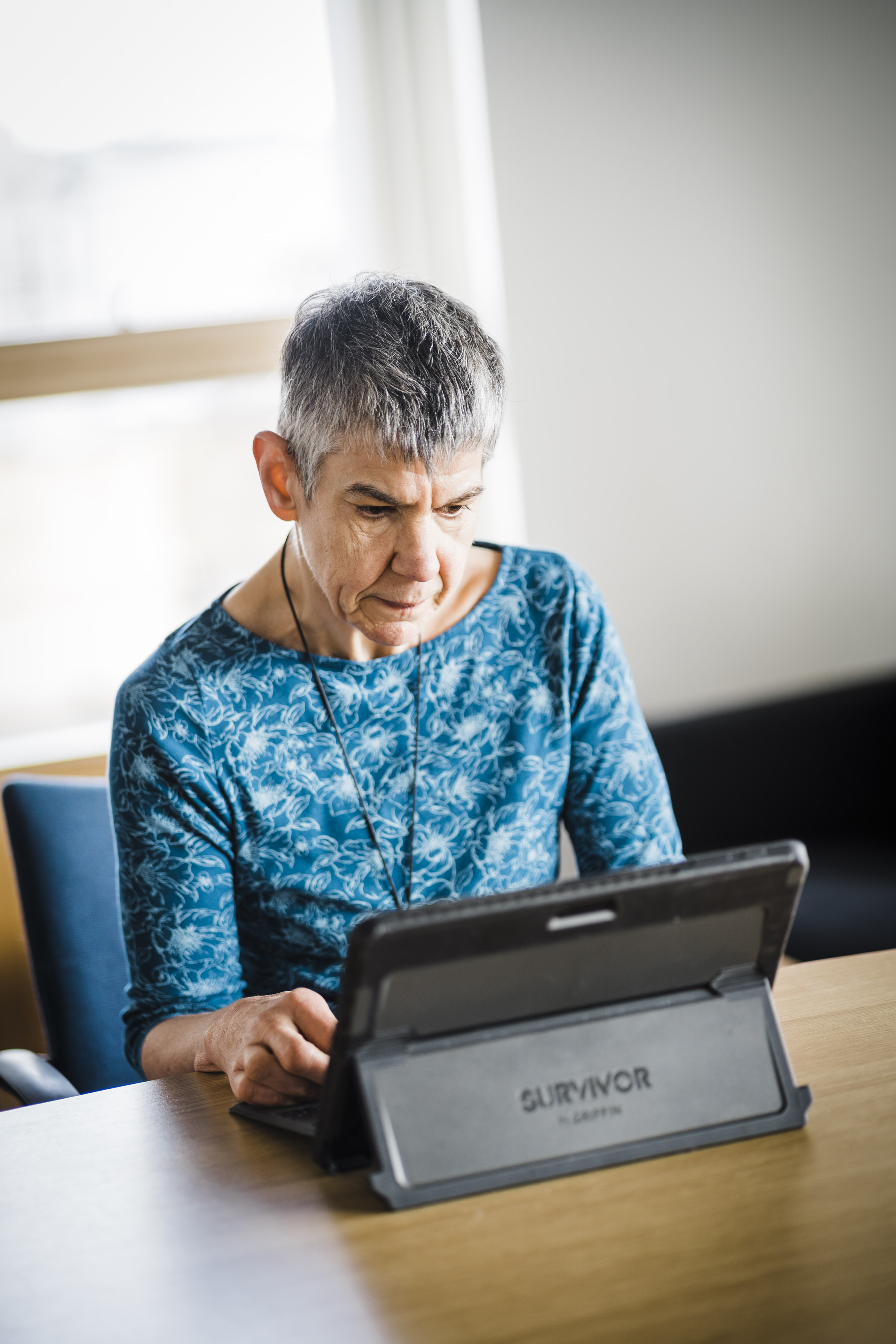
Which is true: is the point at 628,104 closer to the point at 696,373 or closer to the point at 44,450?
the point at 696,373

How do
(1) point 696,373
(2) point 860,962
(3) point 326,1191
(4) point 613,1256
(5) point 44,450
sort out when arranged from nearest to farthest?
(4) point 613,1256, (3) point 326,1191, (2) point 860,962, (5) point 44,450, (1) point 696,373

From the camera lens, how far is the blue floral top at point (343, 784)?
1184 millimetres

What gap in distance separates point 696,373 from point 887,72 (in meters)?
0.84

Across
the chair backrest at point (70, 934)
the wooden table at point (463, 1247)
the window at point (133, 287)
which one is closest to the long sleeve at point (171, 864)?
the wooden table at point (463, 1247)

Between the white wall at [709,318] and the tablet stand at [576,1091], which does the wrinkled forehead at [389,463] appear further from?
the white wall at [709,318]

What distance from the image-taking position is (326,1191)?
796mm

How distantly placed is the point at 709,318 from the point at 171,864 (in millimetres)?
2015

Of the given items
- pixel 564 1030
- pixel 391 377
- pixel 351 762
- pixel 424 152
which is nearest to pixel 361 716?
pixel 351 762

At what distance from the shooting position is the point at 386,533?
3.90ft

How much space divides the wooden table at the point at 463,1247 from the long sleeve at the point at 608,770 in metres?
0.44

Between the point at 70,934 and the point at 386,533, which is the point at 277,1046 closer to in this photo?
the point at 386,533

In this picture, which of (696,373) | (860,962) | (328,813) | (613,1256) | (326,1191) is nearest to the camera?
(613,1256)

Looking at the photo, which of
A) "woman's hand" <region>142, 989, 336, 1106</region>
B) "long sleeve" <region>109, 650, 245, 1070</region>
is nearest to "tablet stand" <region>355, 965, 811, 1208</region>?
"woman's hand" <region>142, 989, 336, 1106</region>

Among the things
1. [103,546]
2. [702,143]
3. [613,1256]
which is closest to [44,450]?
[103,546]
